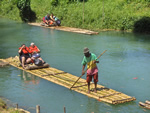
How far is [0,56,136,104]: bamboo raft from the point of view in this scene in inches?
352

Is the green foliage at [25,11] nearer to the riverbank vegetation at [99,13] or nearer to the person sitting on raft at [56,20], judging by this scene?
the riverbank vegetation at [99,13]

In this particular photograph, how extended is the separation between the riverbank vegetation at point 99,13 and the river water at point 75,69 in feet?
3.90

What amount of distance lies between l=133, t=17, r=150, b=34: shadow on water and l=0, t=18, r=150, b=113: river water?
0.93 m

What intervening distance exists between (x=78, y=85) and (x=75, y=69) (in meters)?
2.64

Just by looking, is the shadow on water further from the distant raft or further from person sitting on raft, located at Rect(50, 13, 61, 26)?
the distant raft

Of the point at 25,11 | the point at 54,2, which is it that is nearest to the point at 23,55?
the point at 54,2

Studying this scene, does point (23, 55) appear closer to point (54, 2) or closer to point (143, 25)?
point (143, 25)

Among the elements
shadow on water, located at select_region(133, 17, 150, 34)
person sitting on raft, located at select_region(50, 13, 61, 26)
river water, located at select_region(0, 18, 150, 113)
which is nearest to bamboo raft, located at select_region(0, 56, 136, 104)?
river water, located at select_region(0, 18, 150, 113)

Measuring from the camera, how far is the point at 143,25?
70.7ft

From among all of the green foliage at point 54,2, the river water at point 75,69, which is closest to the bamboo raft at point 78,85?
the river water at point 75,69

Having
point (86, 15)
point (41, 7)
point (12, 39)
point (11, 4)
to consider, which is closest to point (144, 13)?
point (86, 15)

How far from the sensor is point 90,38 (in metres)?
19.8

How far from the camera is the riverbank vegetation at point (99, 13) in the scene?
22281 millimetres

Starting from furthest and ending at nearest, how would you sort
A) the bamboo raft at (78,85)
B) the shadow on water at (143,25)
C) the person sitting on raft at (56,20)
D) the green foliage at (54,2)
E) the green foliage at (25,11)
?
the green foliage at (25,11) → the green foliage at (54,2) → the person sitting on raft at (56,20) → the shadow on water at (143,25) → the bamboo raft at (78,85)
